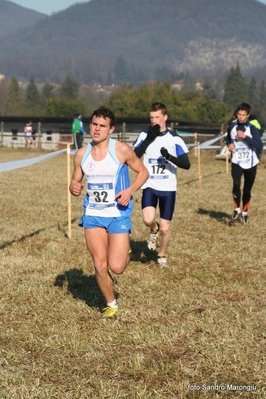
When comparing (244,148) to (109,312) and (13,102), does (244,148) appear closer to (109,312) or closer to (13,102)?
(109,312)

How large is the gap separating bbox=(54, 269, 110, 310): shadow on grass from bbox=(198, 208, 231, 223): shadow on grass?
17.1 ft

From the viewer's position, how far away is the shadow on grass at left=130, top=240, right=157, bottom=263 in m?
8.73

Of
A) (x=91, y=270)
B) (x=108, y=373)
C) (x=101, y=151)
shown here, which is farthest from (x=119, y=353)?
(x=91, y=270)

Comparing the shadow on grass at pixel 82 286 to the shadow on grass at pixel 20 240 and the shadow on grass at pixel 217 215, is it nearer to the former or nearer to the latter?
the shadow on grass at pixel 20 240

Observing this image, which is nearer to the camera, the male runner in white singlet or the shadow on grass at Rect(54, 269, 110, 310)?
the male runner in white singlet

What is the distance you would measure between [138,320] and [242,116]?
20.0 feet

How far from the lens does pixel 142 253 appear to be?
30.1 ft

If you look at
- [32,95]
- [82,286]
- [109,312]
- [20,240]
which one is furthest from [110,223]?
[32,95]

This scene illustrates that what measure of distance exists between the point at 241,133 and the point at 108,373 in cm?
719

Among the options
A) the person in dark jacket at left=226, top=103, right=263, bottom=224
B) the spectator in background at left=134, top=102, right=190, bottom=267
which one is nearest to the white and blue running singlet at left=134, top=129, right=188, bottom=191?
the spectator in background at left=134, top=102, right=190, bottom=267

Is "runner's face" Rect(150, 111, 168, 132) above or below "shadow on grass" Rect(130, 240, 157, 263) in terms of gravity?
above

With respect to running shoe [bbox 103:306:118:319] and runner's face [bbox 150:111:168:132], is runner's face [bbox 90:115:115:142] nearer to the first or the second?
running shoe [bbox 103:306:118:319]

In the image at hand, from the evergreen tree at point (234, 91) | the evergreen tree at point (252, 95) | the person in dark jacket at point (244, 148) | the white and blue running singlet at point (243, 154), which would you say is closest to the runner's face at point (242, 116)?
the person in dark jacket at point (244, 148)

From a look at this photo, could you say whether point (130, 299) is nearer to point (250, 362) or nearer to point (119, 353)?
point (119, 353)
